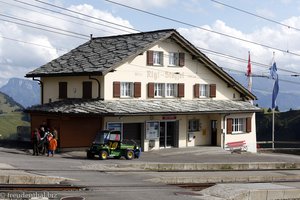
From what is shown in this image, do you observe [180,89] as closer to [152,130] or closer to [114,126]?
[152,130]

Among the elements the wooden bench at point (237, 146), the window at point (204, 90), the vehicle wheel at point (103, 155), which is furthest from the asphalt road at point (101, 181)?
the wooden bench at point (237, 146)

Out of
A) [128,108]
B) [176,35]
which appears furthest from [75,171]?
[176,35]

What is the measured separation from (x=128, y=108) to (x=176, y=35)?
317 inches

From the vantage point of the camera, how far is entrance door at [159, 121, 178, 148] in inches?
1561

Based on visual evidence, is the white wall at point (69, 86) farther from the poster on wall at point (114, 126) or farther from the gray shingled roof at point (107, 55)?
the poster on wall at point (114, 126)

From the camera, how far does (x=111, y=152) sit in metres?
30.6

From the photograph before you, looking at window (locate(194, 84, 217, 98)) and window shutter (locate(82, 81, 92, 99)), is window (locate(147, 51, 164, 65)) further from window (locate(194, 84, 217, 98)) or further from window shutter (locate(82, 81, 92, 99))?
window shutter (locate(82, 81, 92, 99))

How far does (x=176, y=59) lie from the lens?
136 feet

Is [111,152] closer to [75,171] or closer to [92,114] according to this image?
[92,114]

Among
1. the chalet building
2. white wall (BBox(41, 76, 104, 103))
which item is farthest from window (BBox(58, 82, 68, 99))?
white wall (BBox(41, 76, 104, 103))

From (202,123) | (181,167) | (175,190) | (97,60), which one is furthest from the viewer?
(202,123)

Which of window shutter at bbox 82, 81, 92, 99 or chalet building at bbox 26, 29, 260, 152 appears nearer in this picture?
chalet building at bbox 26, 29, 260, 152

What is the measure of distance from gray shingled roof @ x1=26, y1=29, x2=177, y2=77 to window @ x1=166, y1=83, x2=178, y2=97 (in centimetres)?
383

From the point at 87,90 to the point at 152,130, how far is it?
17.7ft
